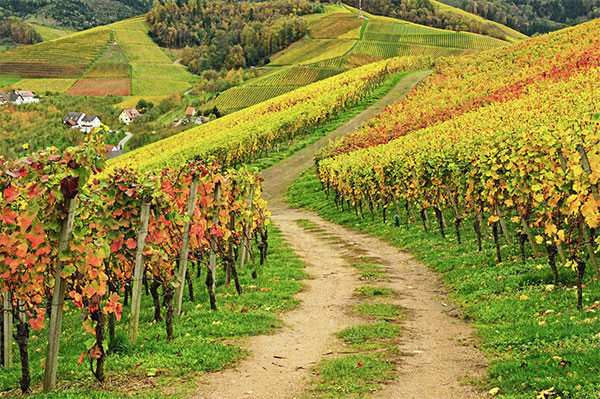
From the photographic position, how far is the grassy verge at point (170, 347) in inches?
295

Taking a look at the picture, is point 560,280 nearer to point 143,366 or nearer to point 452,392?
point 452,392

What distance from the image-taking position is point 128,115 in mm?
125188

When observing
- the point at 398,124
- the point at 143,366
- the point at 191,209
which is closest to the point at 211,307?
the point at 191,209

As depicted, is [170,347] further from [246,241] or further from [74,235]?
[246,241]

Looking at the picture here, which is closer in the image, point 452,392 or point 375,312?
point 452,392

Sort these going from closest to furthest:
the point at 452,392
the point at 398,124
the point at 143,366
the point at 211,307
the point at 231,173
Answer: the point at 452,392, the point at 143,366, the point at 211,307, the point at 231,173, the point at 398,124

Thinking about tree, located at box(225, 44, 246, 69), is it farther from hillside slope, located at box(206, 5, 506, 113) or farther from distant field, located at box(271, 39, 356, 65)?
distant field, located at box(271, 39, 356, 65)

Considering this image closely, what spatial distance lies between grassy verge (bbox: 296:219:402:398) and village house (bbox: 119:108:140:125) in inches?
4736

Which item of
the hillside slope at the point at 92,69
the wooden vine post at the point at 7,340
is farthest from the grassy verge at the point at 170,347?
the hillside slope at the point at 92,69

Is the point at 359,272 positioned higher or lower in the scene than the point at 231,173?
lower

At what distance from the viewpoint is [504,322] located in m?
9.91

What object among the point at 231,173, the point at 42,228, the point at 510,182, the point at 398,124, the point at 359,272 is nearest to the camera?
the point at 42,228

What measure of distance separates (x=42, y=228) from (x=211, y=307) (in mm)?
5661

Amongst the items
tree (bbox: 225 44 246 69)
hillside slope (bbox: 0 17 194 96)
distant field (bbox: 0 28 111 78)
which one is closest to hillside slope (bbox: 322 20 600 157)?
hillside slope (bbox: 0 17 194 96)
